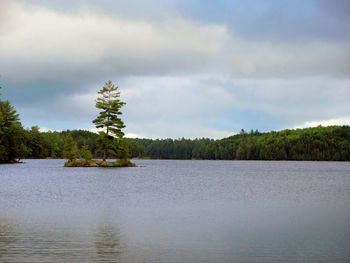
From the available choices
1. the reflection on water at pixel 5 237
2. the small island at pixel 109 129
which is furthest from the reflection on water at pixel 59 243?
the small island at pixel 109 129

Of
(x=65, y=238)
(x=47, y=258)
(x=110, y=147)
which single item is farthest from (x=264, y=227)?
(x=110, y=147)

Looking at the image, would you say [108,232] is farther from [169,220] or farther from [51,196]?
[51,196]

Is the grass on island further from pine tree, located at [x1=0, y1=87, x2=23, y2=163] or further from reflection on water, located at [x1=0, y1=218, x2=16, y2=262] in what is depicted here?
reflection on water, located at [x1=0, y1=218, x2=16, y2=262]

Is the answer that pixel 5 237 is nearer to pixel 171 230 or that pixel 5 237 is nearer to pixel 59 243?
pixel 59 243

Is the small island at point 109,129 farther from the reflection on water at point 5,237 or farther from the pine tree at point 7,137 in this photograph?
the reflection on water at point 5,237

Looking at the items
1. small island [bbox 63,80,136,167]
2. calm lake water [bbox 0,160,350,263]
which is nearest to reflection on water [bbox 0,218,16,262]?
calm lake water [bbox 0,160,350,263]

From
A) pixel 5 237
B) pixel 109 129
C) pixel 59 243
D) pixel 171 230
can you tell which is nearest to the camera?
pixel 59 243

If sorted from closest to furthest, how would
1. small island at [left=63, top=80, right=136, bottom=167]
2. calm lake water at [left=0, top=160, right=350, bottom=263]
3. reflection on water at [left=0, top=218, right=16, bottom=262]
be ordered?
reflection on water at [left=0, top=218, right=16, bottom=262] → calm lake water at [left=0, top=160, right=350, bottom=263] → small island at [left=63, top=80, right=136, bottom=167]

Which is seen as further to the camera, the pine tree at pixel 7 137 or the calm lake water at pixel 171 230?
the pine tree at pixel 7 137

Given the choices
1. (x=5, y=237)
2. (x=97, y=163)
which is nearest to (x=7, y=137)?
(x=97, y=163)

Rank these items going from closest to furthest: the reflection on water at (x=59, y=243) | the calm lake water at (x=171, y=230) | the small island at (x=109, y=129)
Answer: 1. the reflection on water at (x=59, y=243)
2. the calm lake water at (x=171, y=230)
3. the small island at (x=109, y=129)

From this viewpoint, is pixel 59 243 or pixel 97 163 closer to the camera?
pixel 59 243

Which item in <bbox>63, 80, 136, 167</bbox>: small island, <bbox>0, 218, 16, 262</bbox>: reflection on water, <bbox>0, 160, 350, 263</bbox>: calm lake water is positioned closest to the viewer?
<bbox>0, 218, 16, 262</bbox>: reflection on water

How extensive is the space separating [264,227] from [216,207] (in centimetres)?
880
